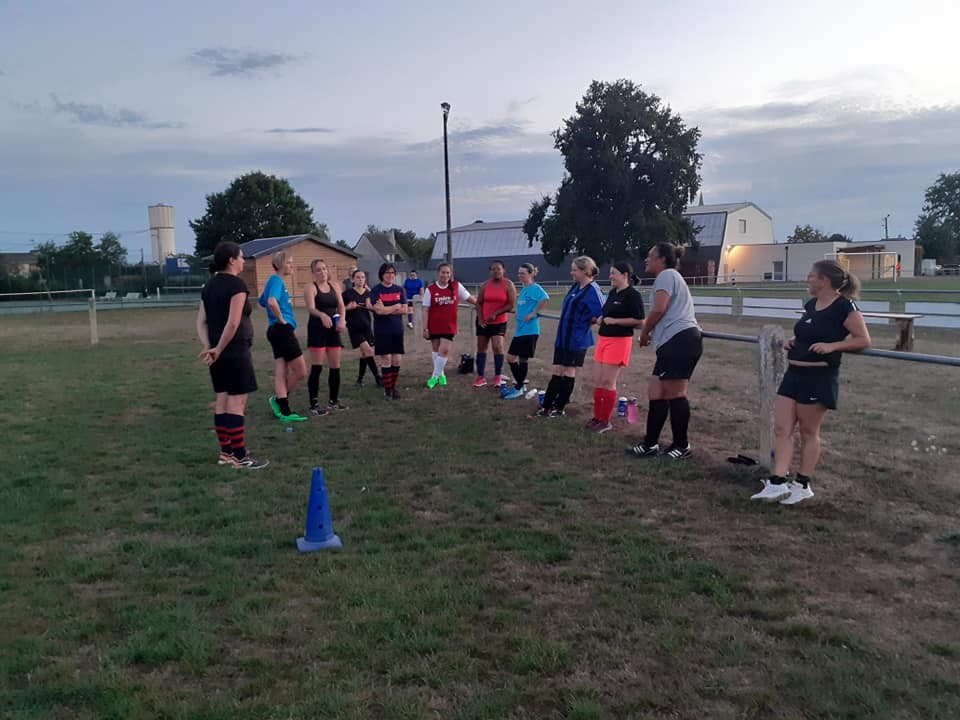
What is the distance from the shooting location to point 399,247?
326 ft

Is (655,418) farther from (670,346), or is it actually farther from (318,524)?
(318,524)

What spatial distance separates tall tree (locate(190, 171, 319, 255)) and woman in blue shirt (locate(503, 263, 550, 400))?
194ft

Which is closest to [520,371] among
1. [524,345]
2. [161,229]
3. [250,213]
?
[524,345]

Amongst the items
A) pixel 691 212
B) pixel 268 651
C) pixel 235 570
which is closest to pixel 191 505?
pixel 235 570

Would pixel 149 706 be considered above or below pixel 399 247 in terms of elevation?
below

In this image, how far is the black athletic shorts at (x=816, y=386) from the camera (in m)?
5.15

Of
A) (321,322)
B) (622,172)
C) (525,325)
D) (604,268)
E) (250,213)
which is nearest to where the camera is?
(321,322)

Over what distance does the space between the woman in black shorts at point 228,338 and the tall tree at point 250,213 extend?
61201 millimetres

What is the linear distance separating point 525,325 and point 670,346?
10.9 feet

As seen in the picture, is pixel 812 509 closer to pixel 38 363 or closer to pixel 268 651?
pixel 268 651

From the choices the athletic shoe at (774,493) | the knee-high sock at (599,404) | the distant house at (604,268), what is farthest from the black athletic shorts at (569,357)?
the distant house at (604,268)

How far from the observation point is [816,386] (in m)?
5.18

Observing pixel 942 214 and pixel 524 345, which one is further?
pixel 942 214

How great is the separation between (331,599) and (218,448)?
3.98m
